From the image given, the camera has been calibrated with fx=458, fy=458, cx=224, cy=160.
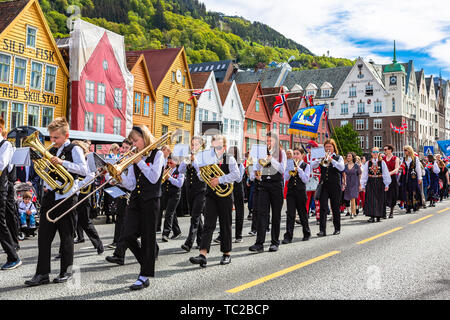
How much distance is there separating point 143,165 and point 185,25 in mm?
154737

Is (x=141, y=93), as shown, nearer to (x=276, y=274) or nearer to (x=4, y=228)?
(x=4, y=228)

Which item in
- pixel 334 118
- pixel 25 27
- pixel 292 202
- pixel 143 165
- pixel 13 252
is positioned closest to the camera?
pixel 143 165

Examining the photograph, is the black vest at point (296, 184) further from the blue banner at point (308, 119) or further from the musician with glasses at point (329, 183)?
the blue banner at point (308, 119)

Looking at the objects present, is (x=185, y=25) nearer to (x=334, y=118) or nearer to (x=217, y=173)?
(x=334, y=118)

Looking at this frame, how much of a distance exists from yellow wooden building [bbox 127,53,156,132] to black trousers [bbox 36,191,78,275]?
2910 centimetres

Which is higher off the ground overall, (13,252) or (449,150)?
(449,150)

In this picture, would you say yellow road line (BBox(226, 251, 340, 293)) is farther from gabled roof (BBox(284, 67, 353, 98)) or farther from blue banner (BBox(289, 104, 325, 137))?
gabled roof (BBox(284, 67, 353, 98))

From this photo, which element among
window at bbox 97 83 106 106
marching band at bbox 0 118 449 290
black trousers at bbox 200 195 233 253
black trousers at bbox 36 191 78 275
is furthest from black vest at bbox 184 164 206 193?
window at bbox 97 83 106 106

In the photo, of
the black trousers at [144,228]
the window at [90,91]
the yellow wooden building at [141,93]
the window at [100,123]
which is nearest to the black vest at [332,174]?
the black trousers at [144,228]

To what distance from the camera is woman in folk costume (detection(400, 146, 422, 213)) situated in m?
16.6

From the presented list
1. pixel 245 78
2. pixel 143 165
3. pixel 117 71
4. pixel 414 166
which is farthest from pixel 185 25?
pixel 143 165

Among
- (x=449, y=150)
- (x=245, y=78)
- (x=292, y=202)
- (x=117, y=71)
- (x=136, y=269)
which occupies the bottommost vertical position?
(x=136, y=269)

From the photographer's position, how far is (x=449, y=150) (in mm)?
28391

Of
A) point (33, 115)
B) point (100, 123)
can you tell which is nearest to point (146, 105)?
point (100, 123)
